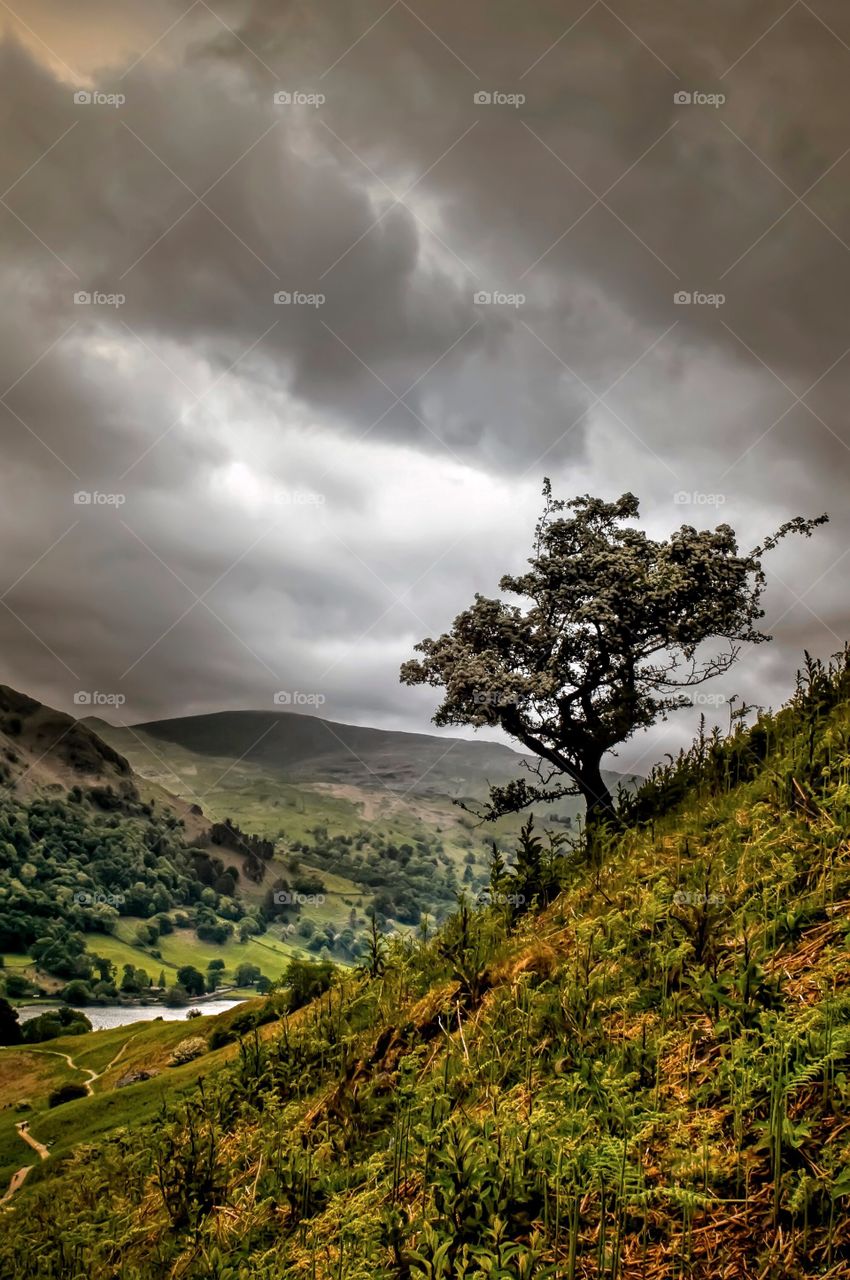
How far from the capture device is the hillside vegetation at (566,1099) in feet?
12.5

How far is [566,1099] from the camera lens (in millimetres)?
4957

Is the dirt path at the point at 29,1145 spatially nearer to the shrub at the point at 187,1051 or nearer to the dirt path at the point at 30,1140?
the dirt path at the point at 30,1140

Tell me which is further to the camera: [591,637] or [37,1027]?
[37,1027]

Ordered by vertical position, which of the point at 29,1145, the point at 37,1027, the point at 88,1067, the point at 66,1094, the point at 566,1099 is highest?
the point at 566,1099

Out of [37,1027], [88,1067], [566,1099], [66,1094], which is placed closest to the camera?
[566,1099]

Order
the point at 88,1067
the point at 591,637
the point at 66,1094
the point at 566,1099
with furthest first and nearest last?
the point at 88,1067 < the point at 66,1094 < the point at 591,637 < the point at 566,1099

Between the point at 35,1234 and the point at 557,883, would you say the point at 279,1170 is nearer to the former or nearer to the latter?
the point at 35,1234

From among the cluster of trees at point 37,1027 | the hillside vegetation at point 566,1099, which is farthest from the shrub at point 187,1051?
the cluster of trees at point 37,1027

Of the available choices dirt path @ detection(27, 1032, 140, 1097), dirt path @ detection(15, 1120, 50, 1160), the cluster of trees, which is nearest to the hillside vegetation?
dirt path @ detection(15, 1120, 50, 1160)

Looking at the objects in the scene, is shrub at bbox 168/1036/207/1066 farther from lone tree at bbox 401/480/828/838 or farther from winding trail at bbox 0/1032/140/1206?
lone tree at bbox 401/480/828/838

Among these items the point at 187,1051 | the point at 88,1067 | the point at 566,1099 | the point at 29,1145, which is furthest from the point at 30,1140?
the point at 566,1099

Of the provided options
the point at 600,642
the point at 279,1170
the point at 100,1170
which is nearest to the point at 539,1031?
the point at 279,1170

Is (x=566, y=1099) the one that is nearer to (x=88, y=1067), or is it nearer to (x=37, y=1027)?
(x=88, y=1067)

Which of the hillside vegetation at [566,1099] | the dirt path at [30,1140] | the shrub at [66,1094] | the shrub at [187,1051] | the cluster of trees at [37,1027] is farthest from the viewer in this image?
the cluster of trees at [37,1027]
